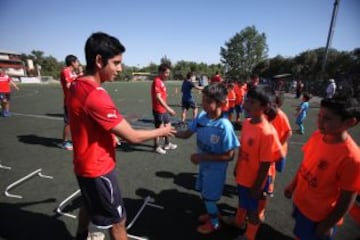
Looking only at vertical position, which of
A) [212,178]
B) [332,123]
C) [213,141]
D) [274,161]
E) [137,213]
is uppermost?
[332,123]

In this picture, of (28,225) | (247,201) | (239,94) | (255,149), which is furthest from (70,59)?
(239,94)

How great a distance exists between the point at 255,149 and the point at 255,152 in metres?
0.04

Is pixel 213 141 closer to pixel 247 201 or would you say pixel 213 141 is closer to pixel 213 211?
pixel 247 201

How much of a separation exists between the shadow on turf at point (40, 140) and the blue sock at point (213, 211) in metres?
5.11

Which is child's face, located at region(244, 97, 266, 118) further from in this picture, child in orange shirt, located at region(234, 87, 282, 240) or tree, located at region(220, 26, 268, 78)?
tree, located at region(220, 26, 268, 78)

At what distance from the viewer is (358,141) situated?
7578 millimetres

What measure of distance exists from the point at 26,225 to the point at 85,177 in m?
1.87

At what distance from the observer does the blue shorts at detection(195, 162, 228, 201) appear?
2.58 meters

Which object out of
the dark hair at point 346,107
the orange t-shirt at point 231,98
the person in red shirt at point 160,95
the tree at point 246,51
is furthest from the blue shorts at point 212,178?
the tree at point 246,51

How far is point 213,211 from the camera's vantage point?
9.26 feet

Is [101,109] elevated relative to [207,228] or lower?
elevated

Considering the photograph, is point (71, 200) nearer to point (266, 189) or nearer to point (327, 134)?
point (266, 189)

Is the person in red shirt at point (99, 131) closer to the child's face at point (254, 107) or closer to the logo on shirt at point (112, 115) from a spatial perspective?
the logo on shirt at point (112, 115)

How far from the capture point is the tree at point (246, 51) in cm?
7431
